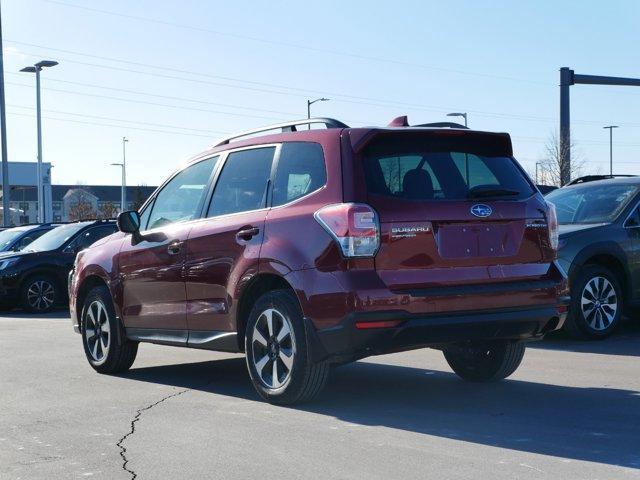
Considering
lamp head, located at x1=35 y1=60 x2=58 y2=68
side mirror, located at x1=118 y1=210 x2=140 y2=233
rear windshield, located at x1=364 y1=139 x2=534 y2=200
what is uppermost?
lamp head, located at x1=35 y1=60 x2=58 y2=68

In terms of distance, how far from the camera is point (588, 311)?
33.7 feet

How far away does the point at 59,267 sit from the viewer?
1761cm

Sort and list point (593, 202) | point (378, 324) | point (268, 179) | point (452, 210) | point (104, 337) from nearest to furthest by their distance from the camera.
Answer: point (378, 324) → point (452, 210) → point (268, 179) → point (104, 337) → point (593, 202)

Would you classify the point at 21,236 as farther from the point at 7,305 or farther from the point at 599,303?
the point at 599,303

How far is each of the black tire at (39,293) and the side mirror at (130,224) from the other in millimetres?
9484

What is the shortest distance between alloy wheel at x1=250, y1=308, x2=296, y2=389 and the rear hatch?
2.88 feet

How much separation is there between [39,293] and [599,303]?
34.7ft

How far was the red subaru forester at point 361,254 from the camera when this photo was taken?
6.25 meters

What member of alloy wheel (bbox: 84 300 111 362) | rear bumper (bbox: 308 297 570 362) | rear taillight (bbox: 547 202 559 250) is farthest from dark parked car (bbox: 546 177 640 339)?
alloy wheel (bbox: 84 300 111 362)

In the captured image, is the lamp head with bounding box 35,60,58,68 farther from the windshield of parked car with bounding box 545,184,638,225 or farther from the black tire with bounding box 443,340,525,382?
the black tire with bounding box 443,340,525,382

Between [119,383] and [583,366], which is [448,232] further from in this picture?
[119,383]

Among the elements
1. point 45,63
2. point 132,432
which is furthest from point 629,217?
point 45,63

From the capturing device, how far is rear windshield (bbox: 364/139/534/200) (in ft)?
21.3

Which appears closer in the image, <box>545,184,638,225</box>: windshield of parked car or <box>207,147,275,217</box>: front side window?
<box>207,147,275,217</box>: front side window
